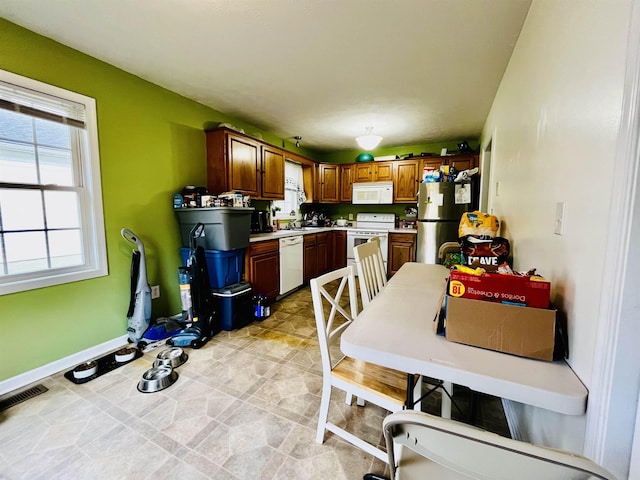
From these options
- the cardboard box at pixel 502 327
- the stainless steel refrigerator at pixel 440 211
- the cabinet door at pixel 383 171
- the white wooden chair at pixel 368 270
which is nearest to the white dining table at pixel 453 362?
the cardboard box at pixel 502 327

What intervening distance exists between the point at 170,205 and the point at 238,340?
5.17 feet

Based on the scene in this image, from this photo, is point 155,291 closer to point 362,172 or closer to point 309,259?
point 309,259

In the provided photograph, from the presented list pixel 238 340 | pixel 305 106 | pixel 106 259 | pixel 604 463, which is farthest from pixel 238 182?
pixel 604 463

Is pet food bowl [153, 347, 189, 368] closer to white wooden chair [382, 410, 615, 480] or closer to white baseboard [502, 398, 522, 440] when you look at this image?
white wooden chair [382, 410, 615, 480]

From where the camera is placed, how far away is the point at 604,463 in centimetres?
69

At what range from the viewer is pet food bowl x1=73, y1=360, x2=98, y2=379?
6.35ft

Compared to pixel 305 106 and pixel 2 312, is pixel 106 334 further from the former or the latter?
pixel 305 106

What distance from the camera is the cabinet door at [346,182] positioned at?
17.4 ft

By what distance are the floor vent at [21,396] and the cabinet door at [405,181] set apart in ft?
16.0

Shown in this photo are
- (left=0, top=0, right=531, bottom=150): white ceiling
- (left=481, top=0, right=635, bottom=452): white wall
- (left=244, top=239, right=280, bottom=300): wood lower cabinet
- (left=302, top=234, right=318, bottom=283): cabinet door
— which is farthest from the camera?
(left=302, top=234, right=318, bottom=283): cabinet door

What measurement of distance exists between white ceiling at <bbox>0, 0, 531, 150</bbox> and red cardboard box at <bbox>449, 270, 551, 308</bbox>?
66.3 inches

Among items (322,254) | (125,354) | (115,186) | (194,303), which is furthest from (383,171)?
(125,354)

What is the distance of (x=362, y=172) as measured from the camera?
520 centimetres

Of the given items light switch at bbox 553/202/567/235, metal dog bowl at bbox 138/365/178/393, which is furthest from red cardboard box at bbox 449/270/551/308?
metal dog bowl at bbox 138/365/178/393
